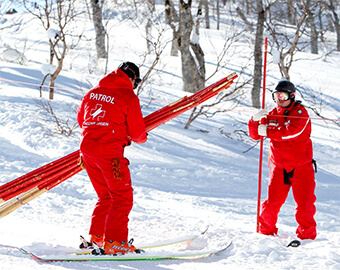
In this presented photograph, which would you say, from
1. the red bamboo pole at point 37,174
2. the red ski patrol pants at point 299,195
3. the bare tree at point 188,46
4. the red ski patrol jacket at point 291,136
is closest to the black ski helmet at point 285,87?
the red ski patrol jacket at point 291,136

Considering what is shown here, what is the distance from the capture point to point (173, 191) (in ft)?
22.7

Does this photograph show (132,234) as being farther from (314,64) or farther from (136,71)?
(314,64)

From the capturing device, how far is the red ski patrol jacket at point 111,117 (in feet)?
13.2

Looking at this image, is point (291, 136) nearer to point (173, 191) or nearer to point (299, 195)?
point (299, 195)

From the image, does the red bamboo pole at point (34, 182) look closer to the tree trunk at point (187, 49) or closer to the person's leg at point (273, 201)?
the person's leg at point (273, 201)

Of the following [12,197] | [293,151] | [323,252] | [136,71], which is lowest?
[323,252]

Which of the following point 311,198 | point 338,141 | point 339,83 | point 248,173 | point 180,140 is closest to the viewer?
point 311,198

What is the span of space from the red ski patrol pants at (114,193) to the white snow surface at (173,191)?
311mm

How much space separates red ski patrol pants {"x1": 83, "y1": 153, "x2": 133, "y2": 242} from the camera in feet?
13.1

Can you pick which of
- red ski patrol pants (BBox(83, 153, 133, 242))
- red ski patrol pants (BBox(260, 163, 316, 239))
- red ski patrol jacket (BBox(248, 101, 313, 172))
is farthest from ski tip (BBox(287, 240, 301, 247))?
red ski patrol pants (BBox(83, 153, 133, 242))

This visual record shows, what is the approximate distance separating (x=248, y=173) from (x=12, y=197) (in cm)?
442

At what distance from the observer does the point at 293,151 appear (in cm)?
477

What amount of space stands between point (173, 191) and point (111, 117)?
3.09 m

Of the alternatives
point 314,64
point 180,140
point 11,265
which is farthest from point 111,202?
point 314,64
